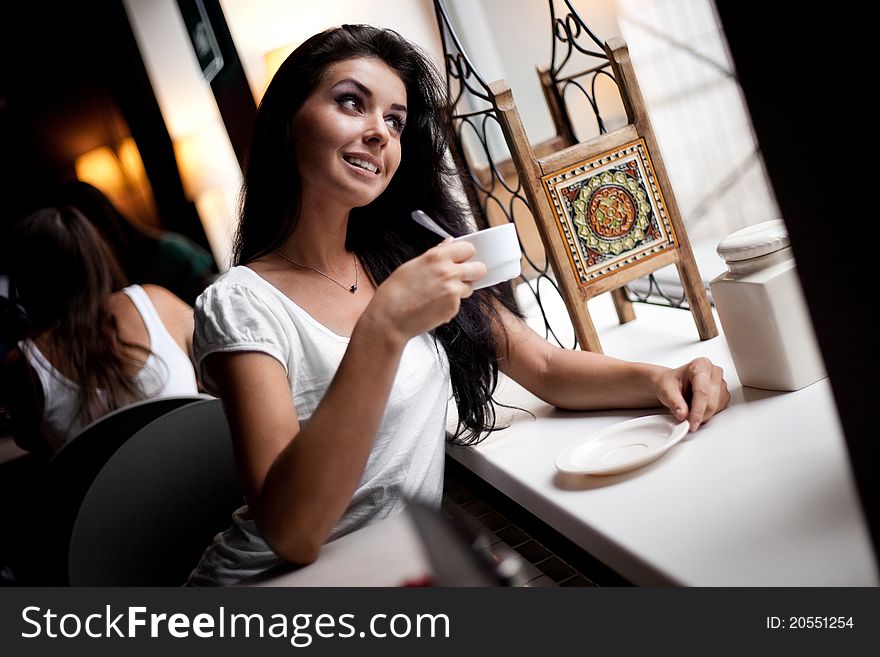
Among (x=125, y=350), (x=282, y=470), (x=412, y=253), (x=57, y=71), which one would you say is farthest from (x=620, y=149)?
(x=57, y=71)

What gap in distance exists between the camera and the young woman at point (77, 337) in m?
2.25

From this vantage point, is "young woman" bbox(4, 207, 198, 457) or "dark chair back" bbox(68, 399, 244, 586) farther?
"young woman" bbox(4, 207, 198, 457)

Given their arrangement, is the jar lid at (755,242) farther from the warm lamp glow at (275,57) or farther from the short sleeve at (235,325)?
the warm lamp glow at (275,57)

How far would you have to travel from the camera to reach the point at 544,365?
4.45 ft

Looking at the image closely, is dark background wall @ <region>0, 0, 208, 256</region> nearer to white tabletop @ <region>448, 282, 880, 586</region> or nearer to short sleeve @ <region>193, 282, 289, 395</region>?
short sleeve @ <region>193, 282, 289, 395</region>

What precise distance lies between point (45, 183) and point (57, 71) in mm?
867

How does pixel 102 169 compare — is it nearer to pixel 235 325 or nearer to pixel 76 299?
pixel 76 299

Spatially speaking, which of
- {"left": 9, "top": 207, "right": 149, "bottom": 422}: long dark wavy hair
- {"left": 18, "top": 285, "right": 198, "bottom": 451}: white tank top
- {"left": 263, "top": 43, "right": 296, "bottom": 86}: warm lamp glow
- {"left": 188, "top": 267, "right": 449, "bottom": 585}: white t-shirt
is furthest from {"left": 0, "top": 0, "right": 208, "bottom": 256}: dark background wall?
{"left": 188, "top": 267, "right": 449, "bottom": 585}: white t-shirt

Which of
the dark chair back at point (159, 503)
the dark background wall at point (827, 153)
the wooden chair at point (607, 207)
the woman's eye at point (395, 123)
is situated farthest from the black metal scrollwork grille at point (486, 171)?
the dark background wall at point (827, 153)

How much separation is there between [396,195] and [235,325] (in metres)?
0.51

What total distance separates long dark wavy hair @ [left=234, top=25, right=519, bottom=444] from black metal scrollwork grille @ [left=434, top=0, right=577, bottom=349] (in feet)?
0.42

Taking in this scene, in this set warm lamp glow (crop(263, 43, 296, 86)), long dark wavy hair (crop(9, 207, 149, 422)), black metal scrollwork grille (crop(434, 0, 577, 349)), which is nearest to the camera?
black metal scrollwork grille (crop(434, 0, 577, 349))

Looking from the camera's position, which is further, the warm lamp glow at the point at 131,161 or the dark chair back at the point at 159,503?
the warm lamp glow at the point at 131,161

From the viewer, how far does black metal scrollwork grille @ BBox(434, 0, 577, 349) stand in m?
1.61
